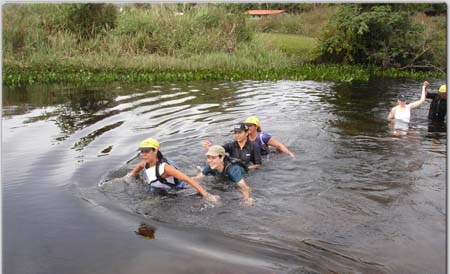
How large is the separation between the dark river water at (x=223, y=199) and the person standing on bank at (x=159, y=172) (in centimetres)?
26

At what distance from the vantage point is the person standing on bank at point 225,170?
8742 mm

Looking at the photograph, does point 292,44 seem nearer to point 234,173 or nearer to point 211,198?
point 234,173

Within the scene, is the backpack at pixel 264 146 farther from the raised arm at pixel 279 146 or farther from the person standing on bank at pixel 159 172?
the person standing on bank at pixel 159 172

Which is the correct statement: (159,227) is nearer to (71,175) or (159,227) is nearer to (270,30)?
(71,175)

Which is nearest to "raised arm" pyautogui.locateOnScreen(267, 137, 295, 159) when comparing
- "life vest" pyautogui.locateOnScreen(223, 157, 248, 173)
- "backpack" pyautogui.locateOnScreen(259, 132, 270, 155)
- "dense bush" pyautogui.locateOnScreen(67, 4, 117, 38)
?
"backpack" pyautogui.locateOnScreen(259, 132, 270, 155)

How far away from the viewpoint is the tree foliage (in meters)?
26.9

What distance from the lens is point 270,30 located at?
122 feet

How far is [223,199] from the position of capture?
870 centimetres

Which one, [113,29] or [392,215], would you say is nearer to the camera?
[392,215]

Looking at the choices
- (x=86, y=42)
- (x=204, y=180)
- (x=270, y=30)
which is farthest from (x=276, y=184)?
(x=270, y=30)

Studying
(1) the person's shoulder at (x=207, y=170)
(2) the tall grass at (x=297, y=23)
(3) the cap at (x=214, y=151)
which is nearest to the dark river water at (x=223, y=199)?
(1) the person's shoulder at (x=207, y=170)

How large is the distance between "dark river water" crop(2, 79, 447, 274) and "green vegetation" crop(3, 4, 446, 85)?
8228 millimetres

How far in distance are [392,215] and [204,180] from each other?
3.41m

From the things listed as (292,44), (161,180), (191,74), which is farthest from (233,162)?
(292,44)
